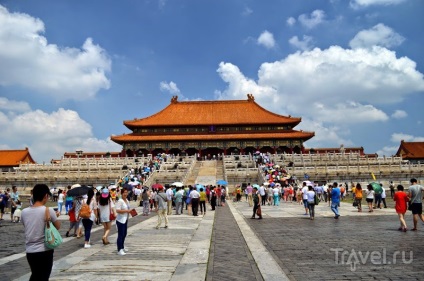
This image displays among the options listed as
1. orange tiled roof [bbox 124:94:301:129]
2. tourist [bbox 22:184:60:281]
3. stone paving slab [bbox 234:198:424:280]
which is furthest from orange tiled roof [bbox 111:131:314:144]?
tourist [bbox 22:184:60:281]

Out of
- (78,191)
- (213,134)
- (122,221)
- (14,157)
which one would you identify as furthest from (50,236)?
(14,157)

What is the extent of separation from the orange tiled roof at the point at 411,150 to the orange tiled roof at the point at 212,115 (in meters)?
17.6

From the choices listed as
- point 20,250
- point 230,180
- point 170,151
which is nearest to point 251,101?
point 170,151

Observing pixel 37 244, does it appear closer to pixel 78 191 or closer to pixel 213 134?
pixel 78 191

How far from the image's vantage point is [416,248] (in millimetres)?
8117

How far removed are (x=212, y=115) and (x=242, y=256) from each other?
2138 inches

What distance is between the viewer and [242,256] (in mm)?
7641

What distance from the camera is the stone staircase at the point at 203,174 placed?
31.0 metres

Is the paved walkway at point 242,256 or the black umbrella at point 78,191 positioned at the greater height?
the black umbrella at point 78,191

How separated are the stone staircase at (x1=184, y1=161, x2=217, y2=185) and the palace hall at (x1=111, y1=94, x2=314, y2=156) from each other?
1334 centimetres

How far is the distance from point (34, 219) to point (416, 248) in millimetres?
8001

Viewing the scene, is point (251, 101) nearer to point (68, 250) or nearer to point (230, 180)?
point (230, 180)

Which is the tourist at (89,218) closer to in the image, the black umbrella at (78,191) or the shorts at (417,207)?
the black umbrella at (78,191)

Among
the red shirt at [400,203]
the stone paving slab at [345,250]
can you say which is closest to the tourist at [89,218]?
the stone paving slab at [345,250]
